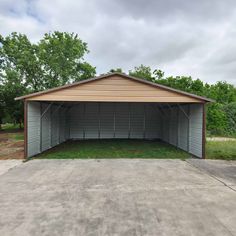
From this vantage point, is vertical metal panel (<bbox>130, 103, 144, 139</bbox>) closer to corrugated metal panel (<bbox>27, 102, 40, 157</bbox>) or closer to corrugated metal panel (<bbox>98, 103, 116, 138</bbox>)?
corrugated metal panel (<bbox>98, 103, 116, 138</bbox>)

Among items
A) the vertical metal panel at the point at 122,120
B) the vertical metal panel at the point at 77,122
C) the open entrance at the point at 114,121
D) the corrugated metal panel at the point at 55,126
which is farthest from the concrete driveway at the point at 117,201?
the vertical metal panel at the point at 122,120

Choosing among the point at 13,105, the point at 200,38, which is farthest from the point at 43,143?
the point at 200,38

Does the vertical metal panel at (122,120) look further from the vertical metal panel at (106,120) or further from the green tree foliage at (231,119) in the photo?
the green tree foliage at (231,119)

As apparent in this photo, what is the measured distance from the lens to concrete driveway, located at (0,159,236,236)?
9.62 ft

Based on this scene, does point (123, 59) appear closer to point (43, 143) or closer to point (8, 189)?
point (43, 143)

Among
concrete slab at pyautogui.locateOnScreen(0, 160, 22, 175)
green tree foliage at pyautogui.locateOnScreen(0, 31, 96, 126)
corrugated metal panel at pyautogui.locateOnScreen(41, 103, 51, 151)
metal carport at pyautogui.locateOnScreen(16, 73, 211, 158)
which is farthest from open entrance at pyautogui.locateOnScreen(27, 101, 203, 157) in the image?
green tree foliage at pyautogui.locateOnScreen(0, 31, 96, 126)

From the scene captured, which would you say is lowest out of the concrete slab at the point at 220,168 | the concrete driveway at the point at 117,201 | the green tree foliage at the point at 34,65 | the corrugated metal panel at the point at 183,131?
the concrete driveway at the point at 117,201

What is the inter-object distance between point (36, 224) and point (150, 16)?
944 cm

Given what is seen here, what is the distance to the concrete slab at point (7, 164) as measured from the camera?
20.0ft

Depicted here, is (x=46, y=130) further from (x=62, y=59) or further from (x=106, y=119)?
(x=62, y=59)

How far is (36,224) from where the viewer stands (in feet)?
9.89

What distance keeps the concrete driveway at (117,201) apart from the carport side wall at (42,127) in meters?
1.88

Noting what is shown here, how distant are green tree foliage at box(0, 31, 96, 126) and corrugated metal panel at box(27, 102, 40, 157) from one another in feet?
36.4

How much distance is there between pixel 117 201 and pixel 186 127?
21.9ft
